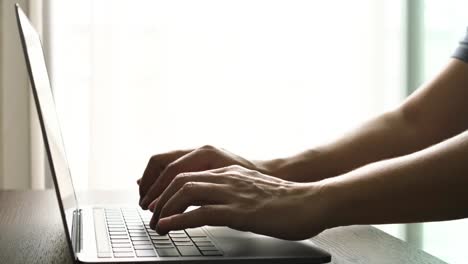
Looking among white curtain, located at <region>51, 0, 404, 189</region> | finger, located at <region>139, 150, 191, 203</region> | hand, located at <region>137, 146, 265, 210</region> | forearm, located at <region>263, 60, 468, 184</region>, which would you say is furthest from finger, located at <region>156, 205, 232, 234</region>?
white curtain, located at <region>51, 0, 404, 189</region>

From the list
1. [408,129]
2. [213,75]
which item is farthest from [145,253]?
[213,75]

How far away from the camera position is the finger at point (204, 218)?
0.77m

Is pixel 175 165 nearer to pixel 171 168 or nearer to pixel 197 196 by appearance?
pixel 171 168

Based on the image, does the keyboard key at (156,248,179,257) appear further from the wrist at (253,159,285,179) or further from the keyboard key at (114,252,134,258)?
the wrist at (253,159,285,179)

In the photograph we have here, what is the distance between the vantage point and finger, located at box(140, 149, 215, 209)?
1.03 m

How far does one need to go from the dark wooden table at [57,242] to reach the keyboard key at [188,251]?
4.8 inches

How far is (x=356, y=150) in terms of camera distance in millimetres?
1264

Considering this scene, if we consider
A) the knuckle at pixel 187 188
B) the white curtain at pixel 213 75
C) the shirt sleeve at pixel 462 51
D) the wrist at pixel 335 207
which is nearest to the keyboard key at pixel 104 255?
the knuckle at pixel 187 188

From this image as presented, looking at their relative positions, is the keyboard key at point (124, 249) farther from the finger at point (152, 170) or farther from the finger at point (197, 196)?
the finger at point (152, 170)

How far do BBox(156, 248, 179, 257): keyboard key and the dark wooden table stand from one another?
99 mm

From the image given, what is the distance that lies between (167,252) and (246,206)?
96mm

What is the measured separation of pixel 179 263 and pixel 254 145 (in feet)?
6.98

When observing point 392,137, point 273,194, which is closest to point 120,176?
point 392,137

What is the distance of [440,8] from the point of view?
2.88 metres
